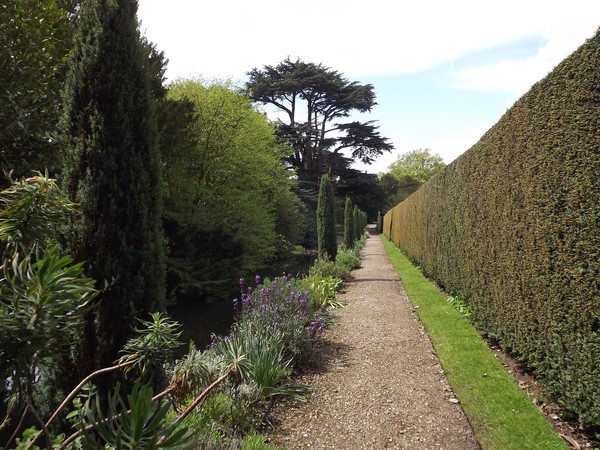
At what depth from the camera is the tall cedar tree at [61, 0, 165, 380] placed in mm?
2898

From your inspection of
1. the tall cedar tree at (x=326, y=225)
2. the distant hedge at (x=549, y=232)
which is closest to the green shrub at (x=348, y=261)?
the tall cedar tree at (x=326, y=225)

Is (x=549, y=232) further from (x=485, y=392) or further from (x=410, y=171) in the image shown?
(x=410, y=171)

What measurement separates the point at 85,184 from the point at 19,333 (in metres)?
2.01

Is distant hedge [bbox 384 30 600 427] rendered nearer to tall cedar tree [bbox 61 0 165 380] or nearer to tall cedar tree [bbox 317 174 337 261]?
tall cedar tree [bbox 61 0 165 380]

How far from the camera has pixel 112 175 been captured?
2.97 m

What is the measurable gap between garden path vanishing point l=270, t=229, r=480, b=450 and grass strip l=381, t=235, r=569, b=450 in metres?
0.13

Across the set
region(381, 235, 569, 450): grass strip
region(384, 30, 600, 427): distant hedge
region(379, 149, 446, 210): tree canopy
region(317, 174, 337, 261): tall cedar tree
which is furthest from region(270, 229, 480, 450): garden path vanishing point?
region(379, 149, 446, 210): tree canopy

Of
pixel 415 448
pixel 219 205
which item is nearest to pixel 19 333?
pixel 415 448

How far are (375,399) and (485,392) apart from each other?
44.7 inches

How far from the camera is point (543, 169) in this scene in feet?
12.5

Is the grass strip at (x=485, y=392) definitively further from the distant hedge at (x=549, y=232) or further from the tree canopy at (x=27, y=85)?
the tree canopy at (x=27, y=85)

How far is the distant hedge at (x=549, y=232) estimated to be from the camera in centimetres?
303

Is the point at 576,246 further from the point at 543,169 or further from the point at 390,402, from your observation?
the point at 390,402

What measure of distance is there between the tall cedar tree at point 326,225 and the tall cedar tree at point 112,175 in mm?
10414
